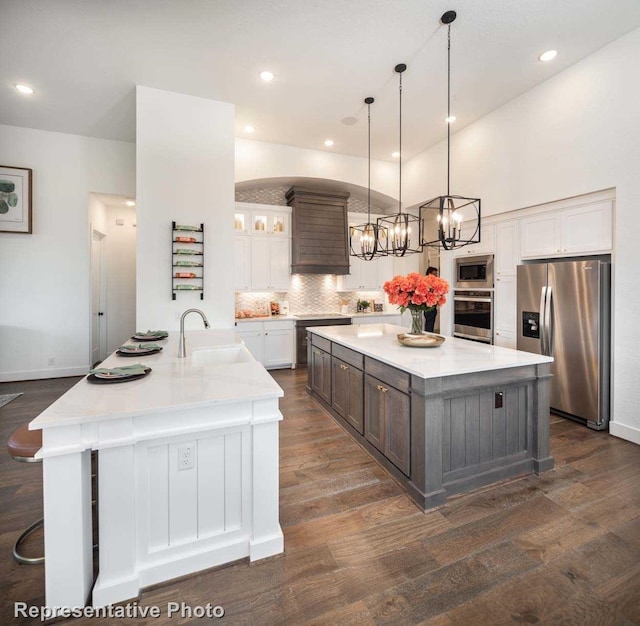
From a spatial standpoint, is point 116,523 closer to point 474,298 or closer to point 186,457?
point 186,457

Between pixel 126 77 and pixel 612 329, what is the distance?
5.58 m

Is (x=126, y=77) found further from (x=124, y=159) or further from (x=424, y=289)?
(x=424, y=289)

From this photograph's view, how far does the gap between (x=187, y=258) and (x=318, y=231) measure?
2.65 meters

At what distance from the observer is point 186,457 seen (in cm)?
158

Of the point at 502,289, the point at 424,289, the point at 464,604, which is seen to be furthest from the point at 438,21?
the point at 464,604

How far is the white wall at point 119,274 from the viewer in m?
6.38

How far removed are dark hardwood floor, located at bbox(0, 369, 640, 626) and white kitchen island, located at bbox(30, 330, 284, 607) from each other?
118mm

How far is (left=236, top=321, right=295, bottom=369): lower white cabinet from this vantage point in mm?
5602

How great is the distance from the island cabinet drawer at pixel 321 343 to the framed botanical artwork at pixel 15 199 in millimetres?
4453

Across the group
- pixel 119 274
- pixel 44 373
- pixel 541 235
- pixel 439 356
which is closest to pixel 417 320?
pixel 439 356

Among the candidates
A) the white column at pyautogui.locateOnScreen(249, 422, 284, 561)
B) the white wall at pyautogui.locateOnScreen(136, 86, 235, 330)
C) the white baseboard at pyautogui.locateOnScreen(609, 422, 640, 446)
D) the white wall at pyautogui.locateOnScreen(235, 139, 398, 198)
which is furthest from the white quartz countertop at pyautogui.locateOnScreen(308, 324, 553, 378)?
the white wall at pyautogui.locateOnScreen(235, 139, 398, 198)

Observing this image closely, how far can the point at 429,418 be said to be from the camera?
2.13 metres

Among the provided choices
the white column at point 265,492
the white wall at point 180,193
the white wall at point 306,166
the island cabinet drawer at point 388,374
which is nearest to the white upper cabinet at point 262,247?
the white wall at point 306,166

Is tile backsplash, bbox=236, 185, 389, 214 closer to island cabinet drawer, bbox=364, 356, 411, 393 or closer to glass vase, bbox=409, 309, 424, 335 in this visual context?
glass vase, bbox=409, 309, 424, 335
